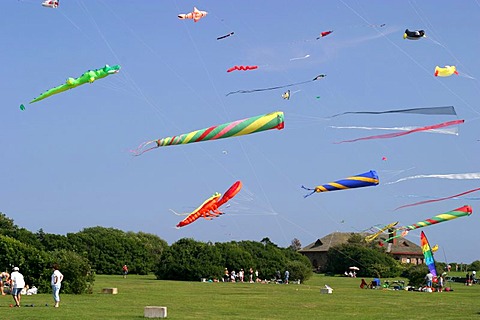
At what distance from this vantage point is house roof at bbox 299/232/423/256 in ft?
356

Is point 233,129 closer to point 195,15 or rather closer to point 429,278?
point 195,15

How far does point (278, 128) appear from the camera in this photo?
19062 mm

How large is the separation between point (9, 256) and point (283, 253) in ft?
115

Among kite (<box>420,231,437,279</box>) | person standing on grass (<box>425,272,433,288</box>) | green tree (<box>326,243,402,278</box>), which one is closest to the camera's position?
kite (<box>420,231,437,279</box>)

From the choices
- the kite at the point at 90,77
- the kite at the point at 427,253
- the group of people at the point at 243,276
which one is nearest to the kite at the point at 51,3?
the kite at the point at 90,77

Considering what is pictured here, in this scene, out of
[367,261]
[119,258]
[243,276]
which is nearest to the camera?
[243,276]

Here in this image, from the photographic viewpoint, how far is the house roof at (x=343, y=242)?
356 ft

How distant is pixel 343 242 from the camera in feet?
352

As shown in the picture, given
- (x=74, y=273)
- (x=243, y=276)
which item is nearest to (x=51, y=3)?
(x=74, y=273)

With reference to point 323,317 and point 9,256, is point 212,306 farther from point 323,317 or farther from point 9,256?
point 9,256

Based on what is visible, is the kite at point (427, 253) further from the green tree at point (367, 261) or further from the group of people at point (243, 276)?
the green tree at point (367, 261)

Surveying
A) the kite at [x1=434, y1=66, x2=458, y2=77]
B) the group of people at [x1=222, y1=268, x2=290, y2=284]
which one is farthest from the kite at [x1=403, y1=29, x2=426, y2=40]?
the group of people at [x1=222, y1=268, x2=290, y2=284]

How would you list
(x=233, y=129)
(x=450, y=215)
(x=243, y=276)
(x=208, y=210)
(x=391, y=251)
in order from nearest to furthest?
(x=233, y=129) < (x=450, y=215) < (x=208, y=210) < (x=243, y=276) < (x=391, y=251)

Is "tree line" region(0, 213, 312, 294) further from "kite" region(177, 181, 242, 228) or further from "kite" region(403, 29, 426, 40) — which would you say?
"kite" region(403, 29, 426, 40)
